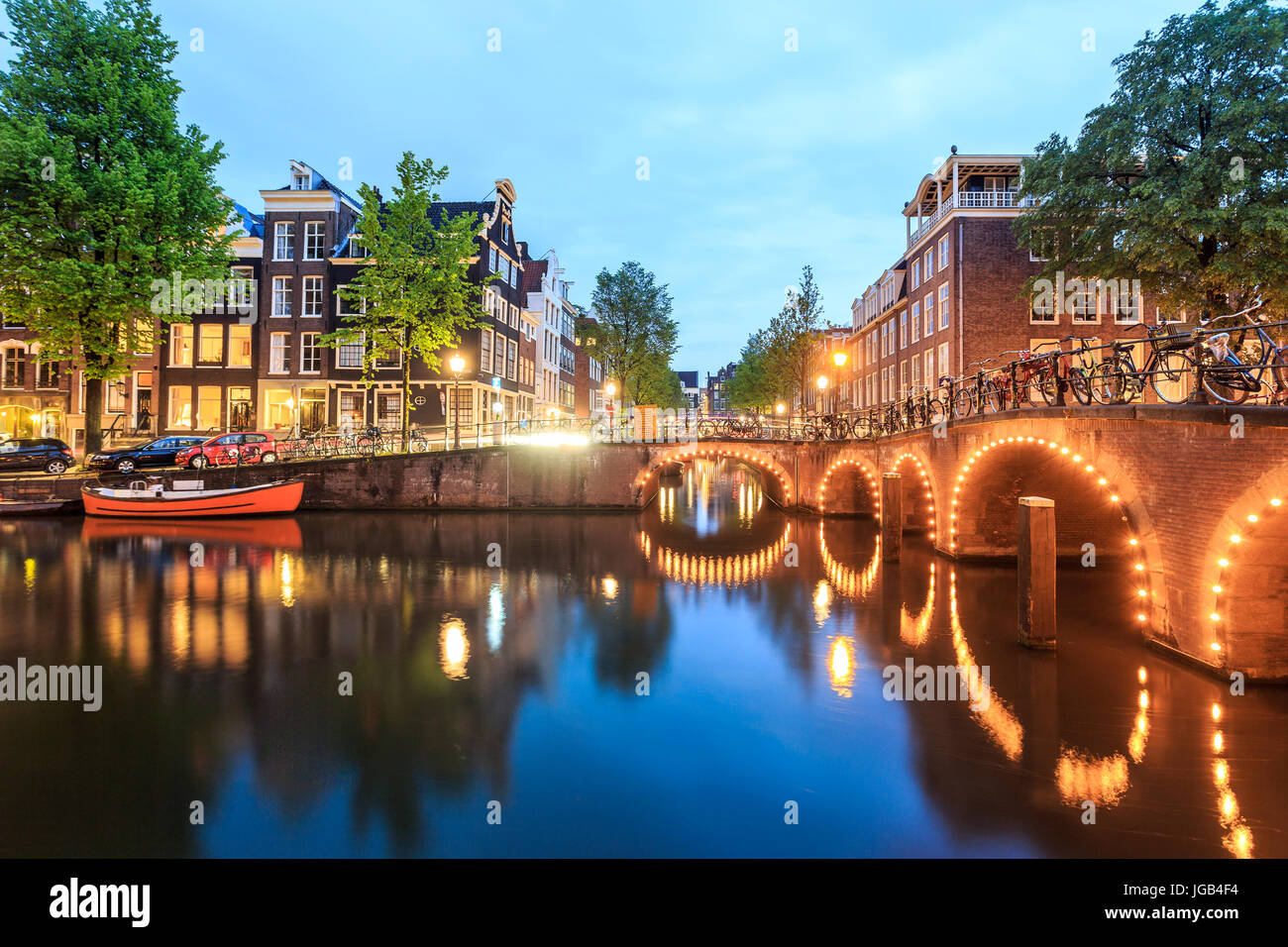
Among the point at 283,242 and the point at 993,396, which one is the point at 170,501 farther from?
the point at 993,396

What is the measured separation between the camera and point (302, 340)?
1549 inches

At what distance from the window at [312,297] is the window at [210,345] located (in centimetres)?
574

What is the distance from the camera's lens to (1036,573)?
440 inches

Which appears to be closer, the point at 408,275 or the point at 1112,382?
the point at 1112,382

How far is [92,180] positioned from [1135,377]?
33783mm

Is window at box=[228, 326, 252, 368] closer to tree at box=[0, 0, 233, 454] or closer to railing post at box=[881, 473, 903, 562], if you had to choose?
tree at box=[0, 0, 233, 454]

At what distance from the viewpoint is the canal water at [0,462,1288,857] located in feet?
20.3

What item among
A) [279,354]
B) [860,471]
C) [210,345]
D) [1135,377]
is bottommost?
[860,471]

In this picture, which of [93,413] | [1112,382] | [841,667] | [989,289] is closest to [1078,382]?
[1112,382]

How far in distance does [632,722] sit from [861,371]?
5300 centimetres

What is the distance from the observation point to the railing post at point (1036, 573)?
36.2 ft

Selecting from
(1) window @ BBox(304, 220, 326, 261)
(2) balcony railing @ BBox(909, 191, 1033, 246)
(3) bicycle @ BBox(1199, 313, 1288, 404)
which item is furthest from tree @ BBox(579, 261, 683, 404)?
(3) bicycle @ BBox(1199, 313, 1288, 404)

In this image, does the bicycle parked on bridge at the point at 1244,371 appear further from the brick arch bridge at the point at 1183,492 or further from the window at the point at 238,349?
the window at the point at 238,349

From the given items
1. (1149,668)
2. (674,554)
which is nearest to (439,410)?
(674,554)
